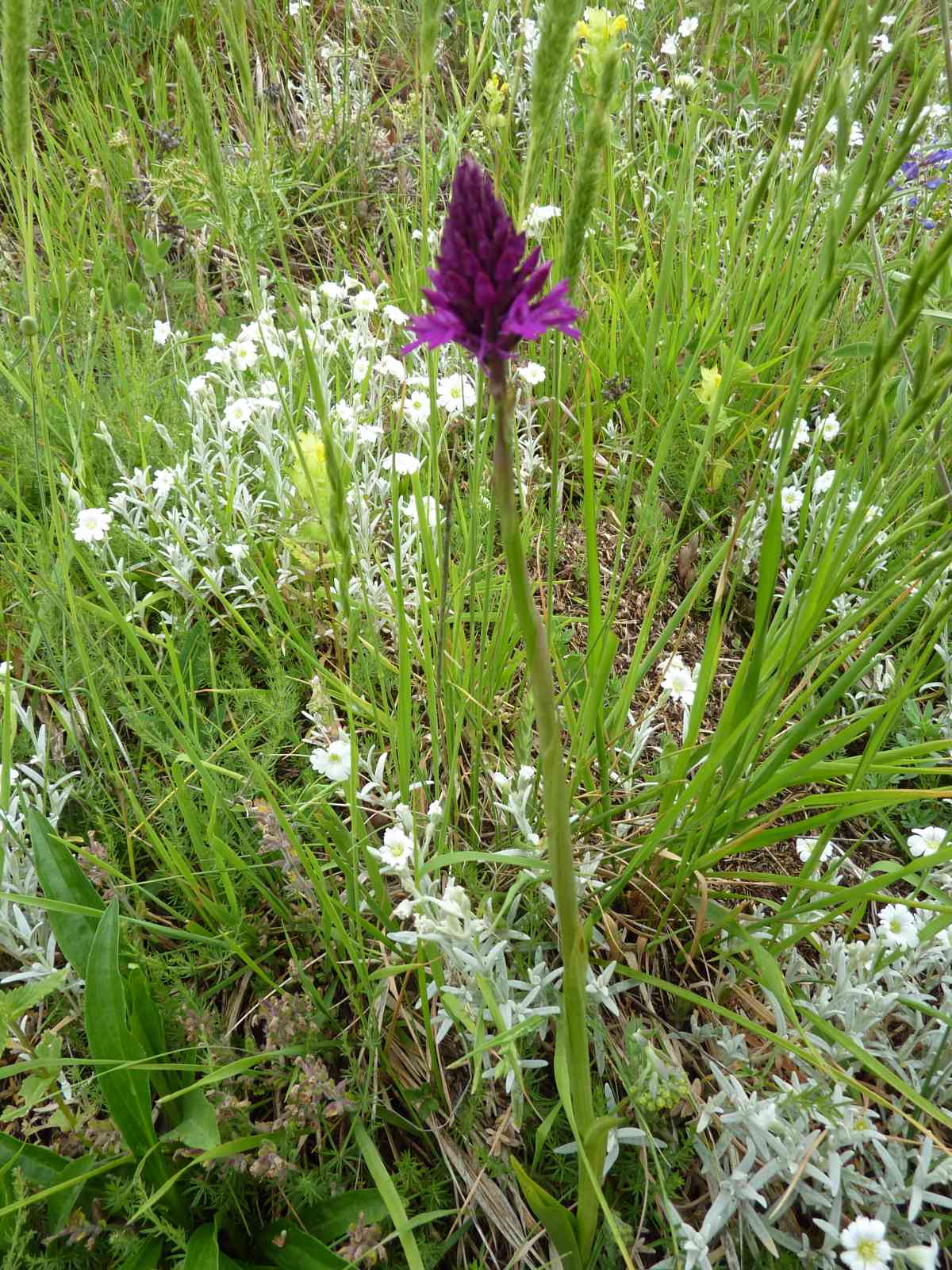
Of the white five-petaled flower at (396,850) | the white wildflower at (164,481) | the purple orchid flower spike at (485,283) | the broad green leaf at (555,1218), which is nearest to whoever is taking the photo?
the purple orchid flower spike at (485,283)

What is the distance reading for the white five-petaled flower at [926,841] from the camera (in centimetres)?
162

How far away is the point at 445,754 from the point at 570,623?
0.56m

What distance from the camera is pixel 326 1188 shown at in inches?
53.4

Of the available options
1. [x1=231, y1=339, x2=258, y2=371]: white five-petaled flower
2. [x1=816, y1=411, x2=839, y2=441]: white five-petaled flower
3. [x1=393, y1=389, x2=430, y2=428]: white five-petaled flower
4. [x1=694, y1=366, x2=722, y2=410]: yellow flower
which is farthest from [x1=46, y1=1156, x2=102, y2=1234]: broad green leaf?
[x1=816, y1=411, x2=839, y2=441]: white five-petaled flower

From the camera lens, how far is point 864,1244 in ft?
4.00

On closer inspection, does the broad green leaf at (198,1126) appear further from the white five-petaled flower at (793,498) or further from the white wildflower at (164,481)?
the white five-petaled flower at (793,498)

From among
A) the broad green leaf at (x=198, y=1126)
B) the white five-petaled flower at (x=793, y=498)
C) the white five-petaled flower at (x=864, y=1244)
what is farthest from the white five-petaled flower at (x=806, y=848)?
the broad green leaf at (x=198, y=1126)

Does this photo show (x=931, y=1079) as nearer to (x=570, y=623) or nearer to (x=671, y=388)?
(x=570, y=623)

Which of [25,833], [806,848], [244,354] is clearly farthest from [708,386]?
[25,833]

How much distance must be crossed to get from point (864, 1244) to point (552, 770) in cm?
98

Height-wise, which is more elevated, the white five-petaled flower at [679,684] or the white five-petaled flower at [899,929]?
the white five-petaled flower at [679,684]

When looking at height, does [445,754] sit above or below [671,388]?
below

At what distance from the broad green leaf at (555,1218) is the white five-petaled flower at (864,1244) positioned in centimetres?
39

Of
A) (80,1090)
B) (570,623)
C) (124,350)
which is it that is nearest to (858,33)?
(570,623)
